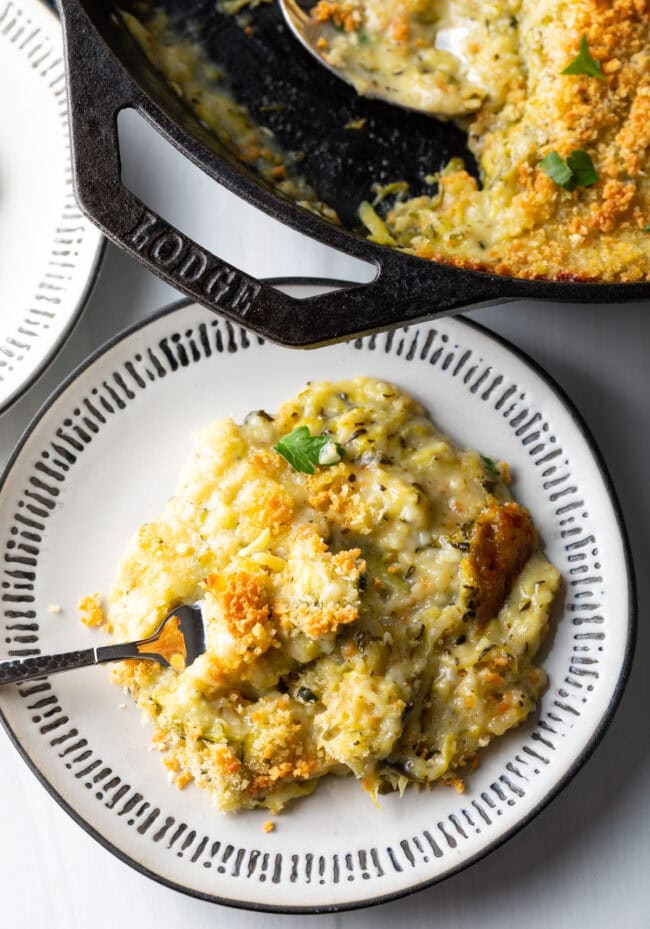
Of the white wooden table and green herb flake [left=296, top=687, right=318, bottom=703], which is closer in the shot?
green herb flake [left=296, top=687, right=318, bottom=703]

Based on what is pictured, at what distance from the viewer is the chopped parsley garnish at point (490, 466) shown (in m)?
2.11

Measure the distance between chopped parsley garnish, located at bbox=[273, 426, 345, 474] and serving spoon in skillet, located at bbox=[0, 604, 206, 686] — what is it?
336mm

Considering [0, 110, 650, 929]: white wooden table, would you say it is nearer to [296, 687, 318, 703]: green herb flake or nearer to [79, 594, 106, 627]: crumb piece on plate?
[79, 594, 106, 627]: crumb piece on plate

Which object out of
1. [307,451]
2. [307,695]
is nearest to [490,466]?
[307,451]

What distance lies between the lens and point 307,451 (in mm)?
2027

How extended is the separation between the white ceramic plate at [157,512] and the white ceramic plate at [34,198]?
0.54 ft

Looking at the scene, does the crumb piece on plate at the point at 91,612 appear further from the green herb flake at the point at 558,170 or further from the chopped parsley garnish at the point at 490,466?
the green herb flake at the point at 558,170

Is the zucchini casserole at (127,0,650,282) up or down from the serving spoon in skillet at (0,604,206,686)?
up

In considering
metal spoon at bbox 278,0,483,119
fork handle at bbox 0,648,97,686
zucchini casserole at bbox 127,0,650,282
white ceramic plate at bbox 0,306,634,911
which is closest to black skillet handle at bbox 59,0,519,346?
zucchini casserole at bbox 127,0,650,282

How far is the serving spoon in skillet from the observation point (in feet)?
6.60

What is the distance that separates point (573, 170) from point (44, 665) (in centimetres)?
134

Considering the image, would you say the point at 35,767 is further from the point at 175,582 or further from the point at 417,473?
the point at 417,473

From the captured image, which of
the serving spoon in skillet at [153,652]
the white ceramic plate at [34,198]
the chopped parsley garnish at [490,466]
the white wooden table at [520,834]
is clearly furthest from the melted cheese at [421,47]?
the serving spoon in skillet at [153,652]

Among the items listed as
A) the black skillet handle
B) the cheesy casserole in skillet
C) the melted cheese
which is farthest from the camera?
the melted cheese
